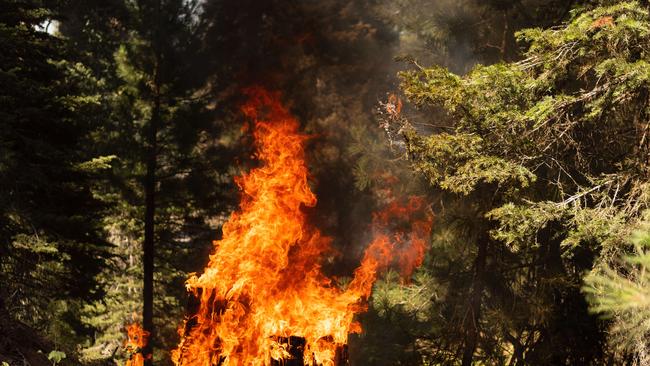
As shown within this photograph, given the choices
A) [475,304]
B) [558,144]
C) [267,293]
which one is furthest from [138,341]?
[558,144]

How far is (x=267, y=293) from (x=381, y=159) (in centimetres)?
479

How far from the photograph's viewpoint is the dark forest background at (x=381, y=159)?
792 cm

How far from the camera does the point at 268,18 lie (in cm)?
1644

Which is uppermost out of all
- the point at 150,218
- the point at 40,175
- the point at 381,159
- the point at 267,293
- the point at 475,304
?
the point at 40,175

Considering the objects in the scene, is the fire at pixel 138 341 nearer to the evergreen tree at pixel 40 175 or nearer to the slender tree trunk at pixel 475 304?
the evergreen tree at pixel 40 175

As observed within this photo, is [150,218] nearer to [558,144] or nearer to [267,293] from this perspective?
[267,293]

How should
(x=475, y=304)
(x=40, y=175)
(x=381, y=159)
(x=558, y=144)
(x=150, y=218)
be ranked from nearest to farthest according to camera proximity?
1. (x=558, y=144)
2. (x=40, y=175)
3. (x=475, y=304)
4. (x=381, y=159)
5. (x=150, y=218)

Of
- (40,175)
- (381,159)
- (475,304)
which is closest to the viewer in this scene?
(40,175)

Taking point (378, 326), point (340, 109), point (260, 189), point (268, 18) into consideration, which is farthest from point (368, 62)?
point (378, 326)

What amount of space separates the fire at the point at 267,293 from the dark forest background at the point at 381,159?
2135mm

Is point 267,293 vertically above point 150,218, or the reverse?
point 150,218

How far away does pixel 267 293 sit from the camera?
457 inches

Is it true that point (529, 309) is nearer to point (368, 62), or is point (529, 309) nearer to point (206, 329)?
point (206, 329)

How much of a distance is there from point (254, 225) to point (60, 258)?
451 cm
